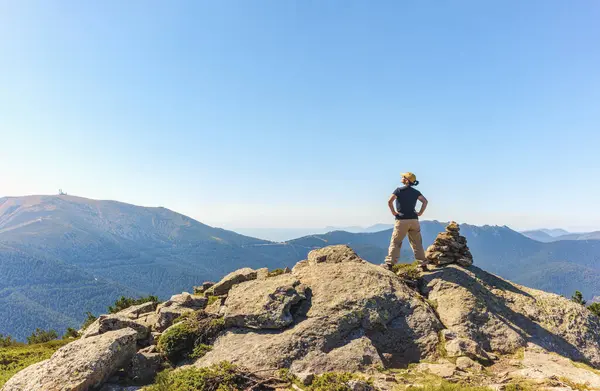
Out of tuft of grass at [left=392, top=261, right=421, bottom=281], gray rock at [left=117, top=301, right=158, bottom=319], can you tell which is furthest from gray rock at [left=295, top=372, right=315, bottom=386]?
gray rock at [left=117, top=301, right=158, bottom=319]

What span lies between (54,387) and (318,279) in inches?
426

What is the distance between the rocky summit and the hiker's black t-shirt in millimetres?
3298

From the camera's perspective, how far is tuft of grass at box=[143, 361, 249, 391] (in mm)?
10172

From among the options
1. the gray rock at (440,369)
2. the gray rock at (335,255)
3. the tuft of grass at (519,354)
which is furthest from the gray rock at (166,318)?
the tuft of grass at (519,354)

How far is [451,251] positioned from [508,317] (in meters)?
4.65

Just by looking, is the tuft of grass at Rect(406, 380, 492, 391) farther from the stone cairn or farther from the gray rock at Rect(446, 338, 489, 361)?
the stone cairn

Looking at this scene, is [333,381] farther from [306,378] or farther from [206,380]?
[206,380]

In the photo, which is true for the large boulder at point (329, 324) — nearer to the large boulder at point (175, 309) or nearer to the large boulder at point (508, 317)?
the large boulder at point (508, 317)

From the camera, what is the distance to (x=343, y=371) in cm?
1100

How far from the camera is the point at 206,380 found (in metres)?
10.3

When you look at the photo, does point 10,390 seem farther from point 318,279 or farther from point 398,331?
point 398,331

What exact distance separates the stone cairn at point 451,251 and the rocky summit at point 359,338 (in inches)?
34.7

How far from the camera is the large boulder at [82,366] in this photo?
10390mm

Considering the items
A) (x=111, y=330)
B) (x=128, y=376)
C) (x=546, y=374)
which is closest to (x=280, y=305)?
(x=128, y=376)
